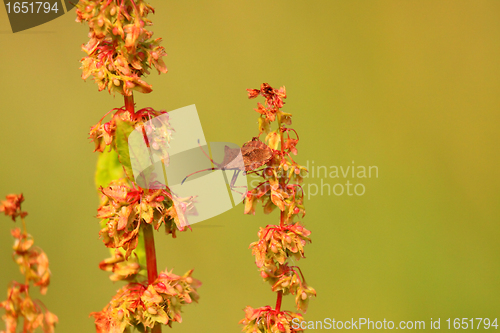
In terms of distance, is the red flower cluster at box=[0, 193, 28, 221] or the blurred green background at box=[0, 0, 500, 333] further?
the blurred green background at box=[0, 0, 500, 333]

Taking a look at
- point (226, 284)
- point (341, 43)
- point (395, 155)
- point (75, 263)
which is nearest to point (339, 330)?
point (226, 284)

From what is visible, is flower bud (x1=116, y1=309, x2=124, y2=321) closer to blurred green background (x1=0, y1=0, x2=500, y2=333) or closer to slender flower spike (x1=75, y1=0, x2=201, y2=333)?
slender flower spike (x1=75, y1=0, x2=201, y2=333)

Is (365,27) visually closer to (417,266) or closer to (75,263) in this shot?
(417,266)

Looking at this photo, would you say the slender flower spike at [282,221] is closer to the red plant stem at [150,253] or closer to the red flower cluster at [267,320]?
the red flower cluster at [267,320]

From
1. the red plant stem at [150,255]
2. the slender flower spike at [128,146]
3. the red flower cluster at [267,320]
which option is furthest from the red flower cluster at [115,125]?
the red flower cluster at [267,320]

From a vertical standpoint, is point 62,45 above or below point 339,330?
above

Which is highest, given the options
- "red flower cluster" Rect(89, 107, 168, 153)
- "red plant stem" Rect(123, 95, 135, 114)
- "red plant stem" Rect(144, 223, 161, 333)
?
"red plant stem" Rect(123, 95, 135, 114)

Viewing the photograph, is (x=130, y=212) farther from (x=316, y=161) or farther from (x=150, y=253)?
(x=316, y=161)

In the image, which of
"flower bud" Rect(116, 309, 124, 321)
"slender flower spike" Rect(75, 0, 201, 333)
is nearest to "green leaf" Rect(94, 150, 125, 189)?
"slender flower spike" Rect(75, 0, 201, 333)

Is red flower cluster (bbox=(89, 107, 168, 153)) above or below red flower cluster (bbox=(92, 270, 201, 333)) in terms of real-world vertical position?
above
